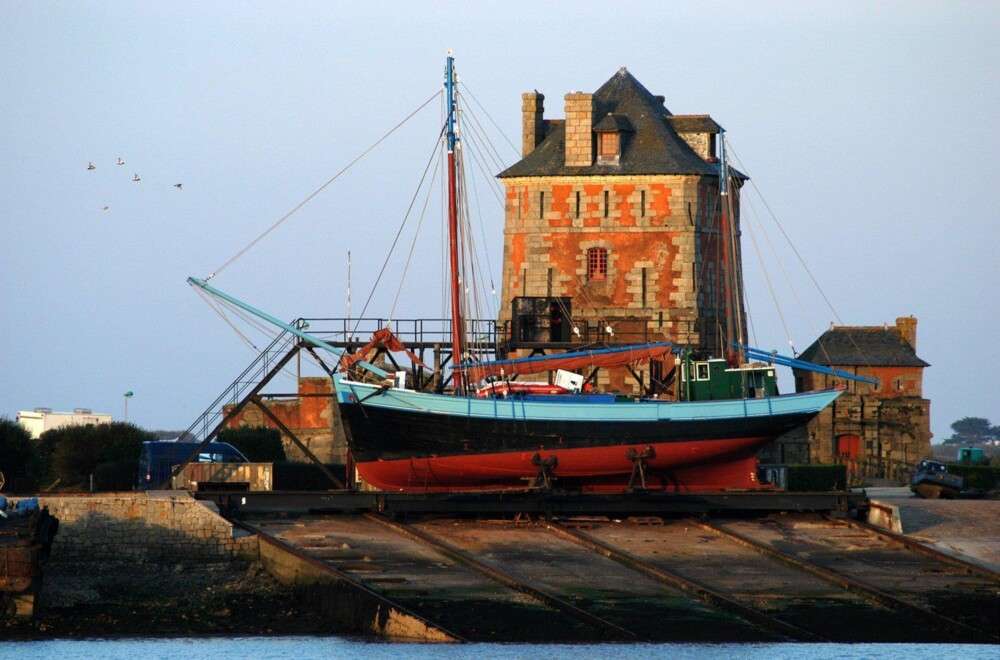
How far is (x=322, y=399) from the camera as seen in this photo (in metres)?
79.2

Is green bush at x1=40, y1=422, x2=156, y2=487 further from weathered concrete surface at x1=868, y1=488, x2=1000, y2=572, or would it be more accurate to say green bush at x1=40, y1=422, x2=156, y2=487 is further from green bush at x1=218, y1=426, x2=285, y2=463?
weathered concrete surface at x1=868, y1=488, x2=1000, y2=572

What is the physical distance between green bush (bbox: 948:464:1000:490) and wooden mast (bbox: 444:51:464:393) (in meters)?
16.2

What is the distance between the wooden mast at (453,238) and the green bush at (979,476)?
16200 mm

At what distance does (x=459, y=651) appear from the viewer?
1513 inches

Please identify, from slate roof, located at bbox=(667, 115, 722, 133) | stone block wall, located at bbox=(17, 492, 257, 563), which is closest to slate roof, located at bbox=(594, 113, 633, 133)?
slate roof, located at bbox=(667, 115, 722, 133)

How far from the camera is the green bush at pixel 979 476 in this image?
6300 cm

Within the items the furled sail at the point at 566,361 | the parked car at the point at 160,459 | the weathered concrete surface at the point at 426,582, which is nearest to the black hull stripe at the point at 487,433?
the furled sail at the point at 566,361

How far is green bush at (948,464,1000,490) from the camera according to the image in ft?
207

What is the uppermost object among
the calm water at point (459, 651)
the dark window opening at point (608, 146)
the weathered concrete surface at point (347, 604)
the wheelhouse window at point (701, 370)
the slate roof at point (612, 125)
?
the slate roof at point (612, 125)

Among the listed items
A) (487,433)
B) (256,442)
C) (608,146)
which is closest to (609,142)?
(608,146)

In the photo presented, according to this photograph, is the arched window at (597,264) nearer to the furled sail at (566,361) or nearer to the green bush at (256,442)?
the furled sail at (566,361)

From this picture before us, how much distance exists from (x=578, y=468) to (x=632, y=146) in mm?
17062

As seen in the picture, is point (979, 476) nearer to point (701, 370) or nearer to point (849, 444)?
point (701, 370)

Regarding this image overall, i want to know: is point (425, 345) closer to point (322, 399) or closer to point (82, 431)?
point (82, 431)
